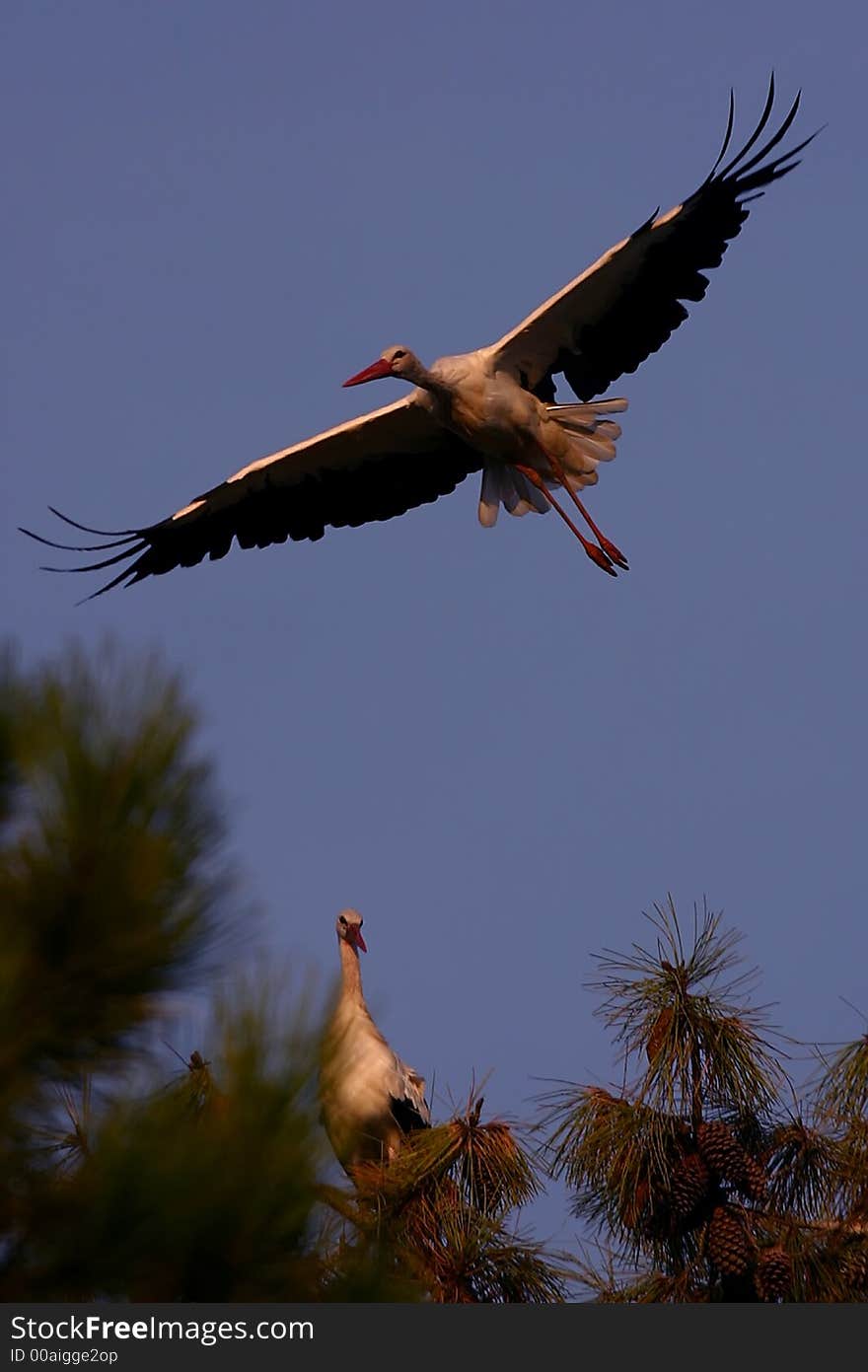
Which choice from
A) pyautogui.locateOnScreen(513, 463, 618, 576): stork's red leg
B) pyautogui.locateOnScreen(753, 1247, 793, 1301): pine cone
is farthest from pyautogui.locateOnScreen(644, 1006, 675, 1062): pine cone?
pyautogui.locateOnScreen(513, 463, 618, 576): stork's red leg

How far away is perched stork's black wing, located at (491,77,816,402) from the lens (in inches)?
378

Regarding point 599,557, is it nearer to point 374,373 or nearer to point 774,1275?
point 374,373

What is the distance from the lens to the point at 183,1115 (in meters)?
4.27

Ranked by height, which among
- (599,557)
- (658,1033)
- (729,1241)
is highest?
(599,557)

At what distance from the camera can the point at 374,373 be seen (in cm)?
1036

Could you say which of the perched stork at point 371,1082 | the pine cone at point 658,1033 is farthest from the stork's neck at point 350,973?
the pine cone at point 658,1033

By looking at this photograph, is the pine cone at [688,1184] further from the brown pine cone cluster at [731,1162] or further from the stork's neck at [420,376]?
the stork's neck at [420,376]

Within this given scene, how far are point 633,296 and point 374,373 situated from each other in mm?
1188

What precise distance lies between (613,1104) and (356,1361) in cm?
205

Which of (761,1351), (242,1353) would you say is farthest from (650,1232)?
(242,1353)

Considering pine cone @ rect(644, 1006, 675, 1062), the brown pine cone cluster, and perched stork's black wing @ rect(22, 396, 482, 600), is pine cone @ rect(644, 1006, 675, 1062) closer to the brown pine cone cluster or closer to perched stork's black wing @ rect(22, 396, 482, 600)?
the brown pine cone cluster

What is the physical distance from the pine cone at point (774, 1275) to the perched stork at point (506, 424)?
4887mm

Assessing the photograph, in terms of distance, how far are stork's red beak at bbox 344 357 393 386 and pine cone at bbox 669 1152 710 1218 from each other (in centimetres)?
525

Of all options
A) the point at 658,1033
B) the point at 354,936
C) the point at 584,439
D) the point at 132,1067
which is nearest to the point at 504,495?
the point at 584,439
